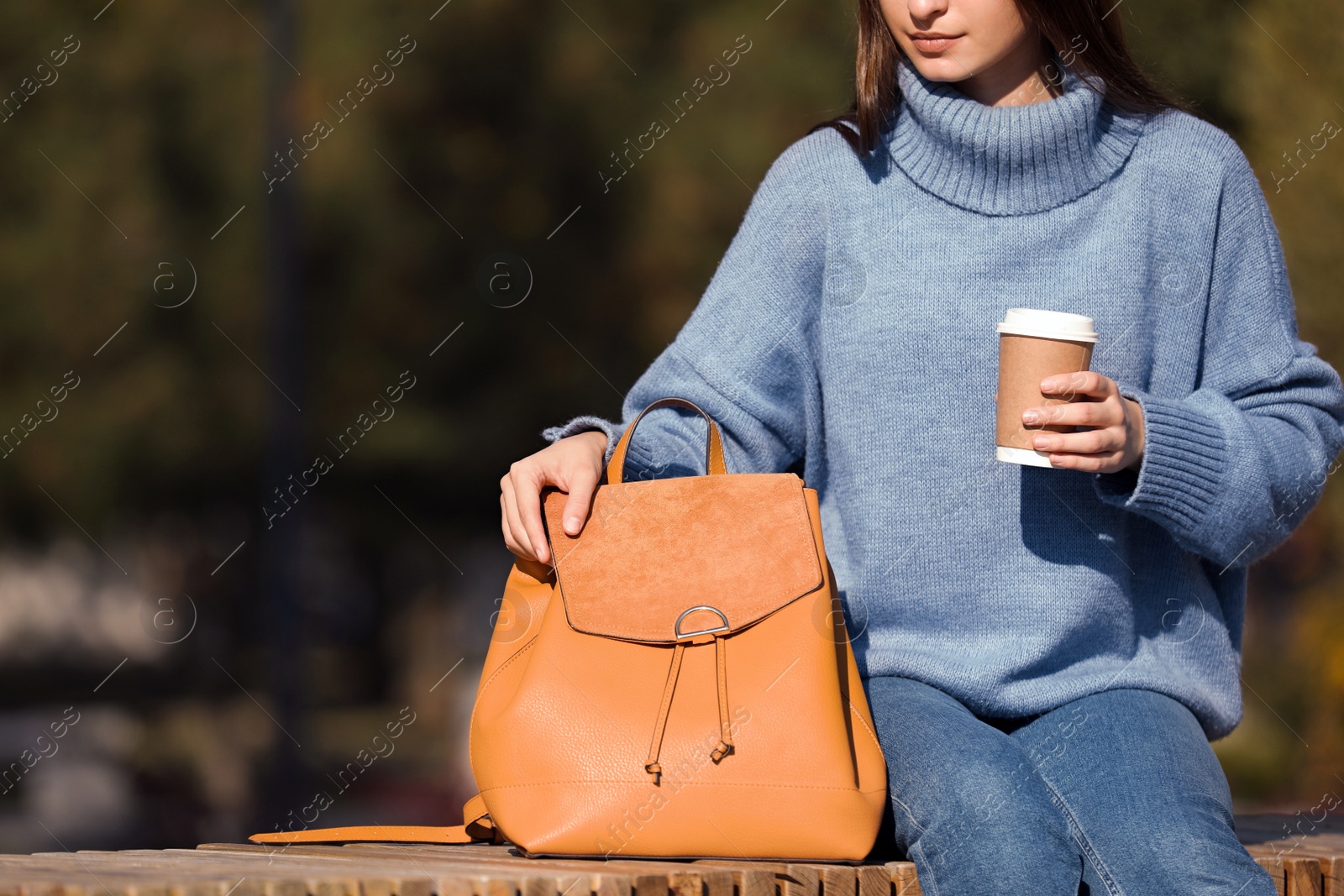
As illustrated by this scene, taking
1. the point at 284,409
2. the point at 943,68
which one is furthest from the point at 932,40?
the point at 284,409

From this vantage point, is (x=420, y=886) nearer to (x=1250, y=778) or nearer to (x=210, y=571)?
(x=1250, y=778)

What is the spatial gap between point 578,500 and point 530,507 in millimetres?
73

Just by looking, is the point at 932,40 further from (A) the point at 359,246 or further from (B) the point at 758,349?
(A) the point at 359,246

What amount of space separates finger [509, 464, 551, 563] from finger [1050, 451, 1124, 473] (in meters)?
0.73

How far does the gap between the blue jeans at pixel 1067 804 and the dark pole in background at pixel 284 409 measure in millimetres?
5833

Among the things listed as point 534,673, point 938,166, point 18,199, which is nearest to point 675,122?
point 18,199

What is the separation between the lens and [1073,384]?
187 cm

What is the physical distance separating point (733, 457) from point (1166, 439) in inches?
27.6

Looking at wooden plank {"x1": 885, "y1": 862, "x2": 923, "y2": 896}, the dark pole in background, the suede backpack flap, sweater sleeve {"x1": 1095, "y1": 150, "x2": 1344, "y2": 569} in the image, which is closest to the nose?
sweater sleeve {"x1": 1095, "y1": 150, "x2": 1344, "y2": 569}

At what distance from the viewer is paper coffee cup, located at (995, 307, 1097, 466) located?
1.89 m

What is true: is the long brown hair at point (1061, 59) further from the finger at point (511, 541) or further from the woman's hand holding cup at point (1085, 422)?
the finger at point (511, 541)

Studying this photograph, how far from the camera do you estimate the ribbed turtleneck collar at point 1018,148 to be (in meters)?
2.26

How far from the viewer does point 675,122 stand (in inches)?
335

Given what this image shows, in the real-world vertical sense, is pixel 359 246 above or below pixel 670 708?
above
